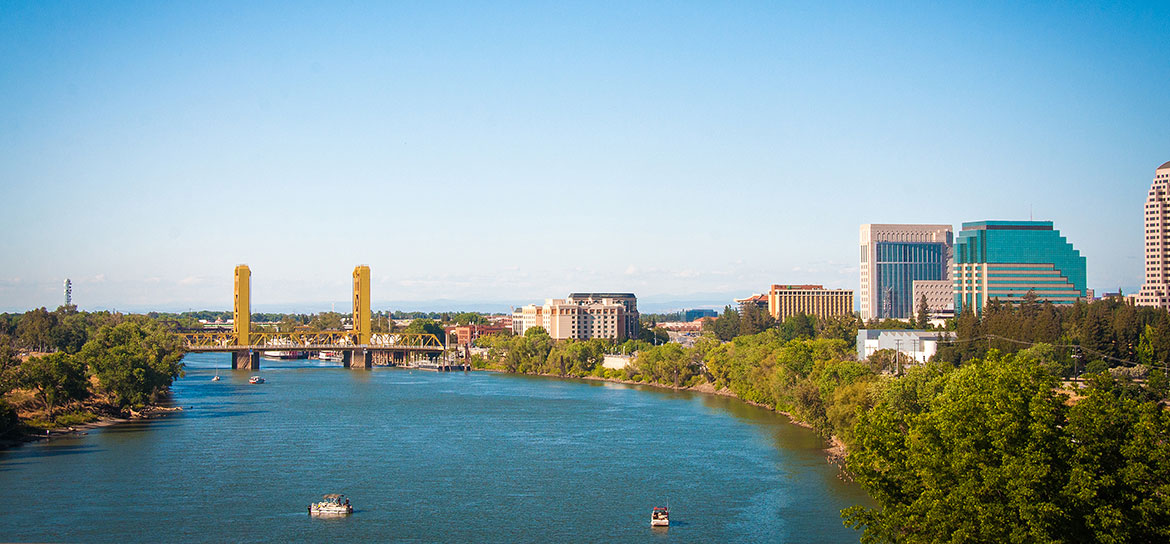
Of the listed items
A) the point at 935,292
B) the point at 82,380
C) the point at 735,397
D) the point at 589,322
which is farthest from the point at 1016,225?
the point at 82,380

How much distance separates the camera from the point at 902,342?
1341 inches

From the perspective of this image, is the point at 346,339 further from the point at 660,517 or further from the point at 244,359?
the point at 660,517

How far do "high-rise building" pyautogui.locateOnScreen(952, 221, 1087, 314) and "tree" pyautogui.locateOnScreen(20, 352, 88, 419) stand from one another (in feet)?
165

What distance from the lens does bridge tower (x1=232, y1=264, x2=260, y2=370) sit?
202 ft

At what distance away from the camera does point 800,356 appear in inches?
1308

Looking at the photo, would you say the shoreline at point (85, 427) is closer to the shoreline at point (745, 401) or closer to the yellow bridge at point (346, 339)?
the shoreline at point (745, 401)

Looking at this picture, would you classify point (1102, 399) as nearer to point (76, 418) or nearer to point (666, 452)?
point (666, 452)

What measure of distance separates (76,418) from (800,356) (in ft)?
69.0

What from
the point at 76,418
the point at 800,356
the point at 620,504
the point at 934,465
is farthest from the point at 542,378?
the point at 934,465

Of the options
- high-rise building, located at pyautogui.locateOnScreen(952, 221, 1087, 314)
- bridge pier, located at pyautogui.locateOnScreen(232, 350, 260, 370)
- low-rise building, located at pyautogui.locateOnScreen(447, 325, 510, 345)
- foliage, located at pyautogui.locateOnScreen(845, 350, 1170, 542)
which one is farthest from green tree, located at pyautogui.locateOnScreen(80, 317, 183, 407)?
low-rise building, located at pyautogui.locateOnScreen(447, 325, 510, 345)

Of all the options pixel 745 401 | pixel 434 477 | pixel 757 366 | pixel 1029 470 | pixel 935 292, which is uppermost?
pixel 935 292

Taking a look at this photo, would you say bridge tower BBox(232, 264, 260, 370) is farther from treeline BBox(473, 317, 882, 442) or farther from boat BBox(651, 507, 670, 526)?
boat BBox(651, 507, 670, 526)

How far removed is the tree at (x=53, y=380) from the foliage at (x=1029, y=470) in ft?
74.8

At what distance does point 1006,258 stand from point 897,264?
23.4 metres
